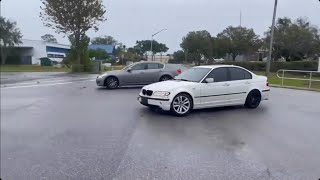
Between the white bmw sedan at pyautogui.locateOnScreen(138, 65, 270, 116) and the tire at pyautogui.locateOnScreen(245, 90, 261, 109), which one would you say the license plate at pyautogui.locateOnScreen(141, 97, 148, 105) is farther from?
the tire at pyautogui.locateOnScreen(245, 90, 261, 109)

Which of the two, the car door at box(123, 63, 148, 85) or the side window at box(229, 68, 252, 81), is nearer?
the side window at box(229, 68, 252, 81)

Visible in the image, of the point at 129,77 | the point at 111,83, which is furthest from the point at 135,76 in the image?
the point at 111,83

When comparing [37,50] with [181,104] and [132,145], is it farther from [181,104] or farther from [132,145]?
[181,104]

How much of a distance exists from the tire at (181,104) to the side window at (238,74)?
1581 mm

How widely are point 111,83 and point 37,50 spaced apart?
1260cm

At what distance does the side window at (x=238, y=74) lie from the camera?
8.85 metres

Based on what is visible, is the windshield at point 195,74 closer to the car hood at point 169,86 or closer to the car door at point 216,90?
the car door at point 216,90

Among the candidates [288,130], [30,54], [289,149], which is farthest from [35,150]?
[288,130]

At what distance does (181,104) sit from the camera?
7.90 m

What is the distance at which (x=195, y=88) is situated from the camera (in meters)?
8.13

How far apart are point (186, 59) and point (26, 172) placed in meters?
3.87

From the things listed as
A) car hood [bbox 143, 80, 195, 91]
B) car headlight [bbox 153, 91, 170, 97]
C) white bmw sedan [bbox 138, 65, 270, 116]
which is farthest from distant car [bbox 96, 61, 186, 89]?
car headlight [bbox 153, 91, 170, 97]

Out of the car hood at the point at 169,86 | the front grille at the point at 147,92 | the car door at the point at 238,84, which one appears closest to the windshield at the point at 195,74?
the car hood at the point at 169,86

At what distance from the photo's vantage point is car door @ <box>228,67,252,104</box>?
343 inches
